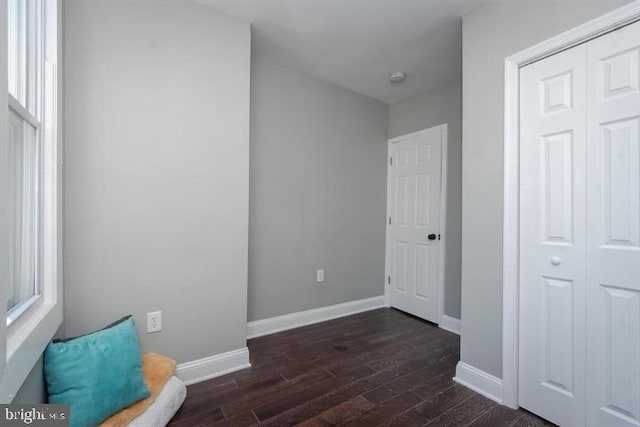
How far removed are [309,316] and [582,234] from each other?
7.60 ft

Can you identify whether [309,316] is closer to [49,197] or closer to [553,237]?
[553,237]

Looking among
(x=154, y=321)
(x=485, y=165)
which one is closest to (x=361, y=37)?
(x=485, y=165)

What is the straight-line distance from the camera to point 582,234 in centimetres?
150

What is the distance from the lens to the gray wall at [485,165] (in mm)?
1774

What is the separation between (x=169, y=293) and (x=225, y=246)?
461mm

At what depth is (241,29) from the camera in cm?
211

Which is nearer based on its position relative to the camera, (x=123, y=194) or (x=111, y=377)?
(x=111, y=377)

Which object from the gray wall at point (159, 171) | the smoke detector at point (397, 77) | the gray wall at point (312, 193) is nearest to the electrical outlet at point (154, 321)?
the gray wall at point (159, 171)

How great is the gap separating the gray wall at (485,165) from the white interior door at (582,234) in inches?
5.3

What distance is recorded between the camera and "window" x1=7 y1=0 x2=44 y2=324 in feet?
3.49

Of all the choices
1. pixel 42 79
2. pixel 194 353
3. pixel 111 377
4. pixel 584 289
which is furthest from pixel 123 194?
pixel 584 289

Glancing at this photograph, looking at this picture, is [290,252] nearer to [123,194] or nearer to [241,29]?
[123,194]

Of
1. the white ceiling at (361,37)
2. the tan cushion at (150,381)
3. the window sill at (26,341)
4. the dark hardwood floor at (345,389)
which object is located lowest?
the dark hardwood floor at (345,389)

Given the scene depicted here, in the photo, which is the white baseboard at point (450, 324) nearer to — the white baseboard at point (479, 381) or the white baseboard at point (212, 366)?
the white baseboard at point (479, 381)
